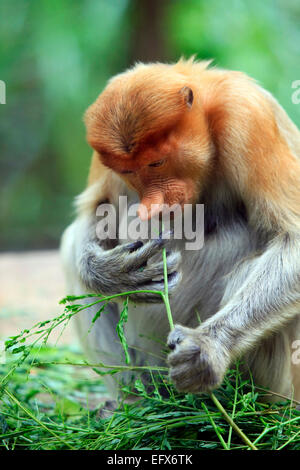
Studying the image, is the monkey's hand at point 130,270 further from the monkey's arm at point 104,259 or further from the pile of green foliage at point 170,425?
the pile of green foliage at point 170,425

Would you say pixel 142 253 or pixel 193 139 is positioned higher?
pixel 193 139

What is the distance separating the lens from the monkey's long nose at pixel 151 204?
3.51m

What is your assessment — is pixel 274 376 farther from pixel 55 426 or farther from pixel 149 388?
pixel 55 426

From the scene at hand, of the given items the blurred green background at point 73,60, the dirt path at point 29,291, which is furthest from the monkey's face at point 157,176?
the blurred green background at point 73,60

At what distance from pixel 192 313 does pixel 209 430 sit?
956mm

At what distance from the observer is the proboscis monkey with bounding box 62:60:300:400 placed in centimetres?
344

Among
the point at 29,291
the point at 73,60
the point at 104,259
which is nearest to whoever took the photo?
the point at 104,259

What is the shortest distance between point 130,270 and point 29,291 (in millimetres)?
4072

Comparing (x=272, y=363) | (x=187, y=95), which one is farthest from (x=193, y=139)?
(x=272, y=363)

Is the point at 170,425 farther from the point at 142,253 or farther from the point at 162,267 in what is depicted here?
the point at 142,253

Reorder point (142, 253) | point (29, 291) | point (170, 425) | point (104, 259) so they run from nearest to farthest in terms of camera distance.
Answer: point (170, 425)
point (142, 253)
point (104, 259)
point (29, 291)

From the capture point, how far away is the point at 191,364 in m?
3.11

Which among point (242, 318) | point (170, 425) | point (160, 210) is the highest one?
point (160, 210)
